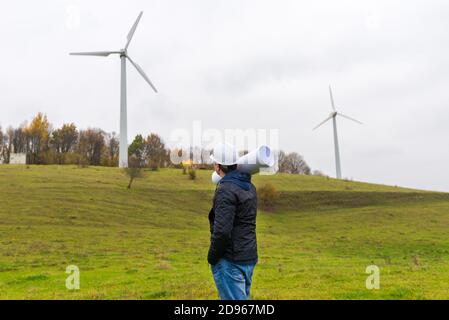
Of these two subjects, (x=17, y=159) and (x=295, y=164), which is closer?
(x=17, y=159)

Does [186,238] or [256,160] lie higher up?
[256,160]

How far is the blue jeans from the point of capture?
205 inches

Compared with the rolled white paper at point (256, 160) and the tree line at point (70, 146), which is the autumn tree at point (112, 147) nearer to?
the tree line at point (70, 146)

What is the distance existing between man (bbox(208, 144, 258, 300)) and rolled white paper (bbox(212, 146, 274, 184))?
0.23 ft

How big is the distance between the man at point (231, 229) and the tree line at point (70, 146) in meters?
98.5

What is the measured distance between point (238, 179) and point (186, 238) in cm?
2620

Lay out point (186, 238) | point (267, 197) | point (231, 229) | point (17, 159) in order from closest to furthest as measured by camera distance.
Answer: point (231, 229) → point (186, 238) → point (267, 197) → point (17, 159)

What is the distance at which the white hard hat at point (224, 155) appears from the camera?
17.4ft

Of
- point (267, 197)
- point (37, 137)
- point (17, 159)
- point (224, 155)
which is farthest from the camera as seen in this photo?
point (37, 137)

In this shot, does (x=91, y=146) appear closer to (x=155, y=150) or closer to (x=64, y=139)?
(x=64, y=139)

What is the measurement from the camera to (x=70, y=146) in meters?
111
